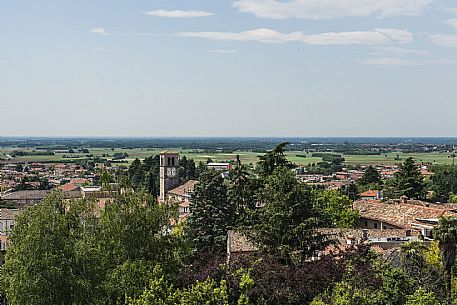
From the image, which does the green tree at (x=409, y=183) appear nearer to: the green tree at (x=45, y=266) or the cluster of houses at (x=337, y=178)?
the cluster of houses at (x=337, y=178)

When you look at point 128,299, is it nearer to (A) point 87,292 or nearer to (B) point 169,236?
(A) point 87,292

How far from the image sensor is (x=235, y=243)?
3622 centimetres

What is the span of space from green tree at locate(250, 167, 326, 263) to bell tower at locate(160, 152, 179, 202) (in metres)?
55.6

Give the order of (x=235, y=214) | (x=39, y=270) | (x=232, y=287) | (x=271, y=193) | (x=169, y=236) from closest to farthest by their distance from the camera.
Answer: (x=232, y=287) < (x=39, y=270) < (x=169, y=236) < (x=271, y=193) < (x=235, y=214)

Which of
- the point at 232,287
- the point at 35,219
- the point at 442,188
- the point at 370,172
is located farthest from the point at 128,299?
the point at 370,172

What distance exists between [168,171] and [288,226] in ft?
195

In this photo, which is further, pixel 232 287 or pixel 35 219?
pixel 35 219

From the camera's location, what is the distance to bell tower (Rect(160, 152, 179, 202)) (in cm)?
8729

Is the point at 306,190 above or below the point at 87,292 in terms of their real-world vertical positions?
above

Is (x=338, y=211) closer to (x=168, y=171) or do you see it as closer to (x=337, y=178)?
(x=168, y=171)

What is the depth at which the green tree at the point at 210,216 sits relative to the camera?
42125 mm

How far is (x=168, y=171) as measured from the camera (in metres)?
89.1

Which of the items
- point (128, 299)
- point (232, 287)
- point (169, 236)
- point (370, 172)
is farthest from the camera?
point (370, 172)

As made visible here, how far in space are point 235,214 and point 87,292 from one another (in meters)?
20.1
